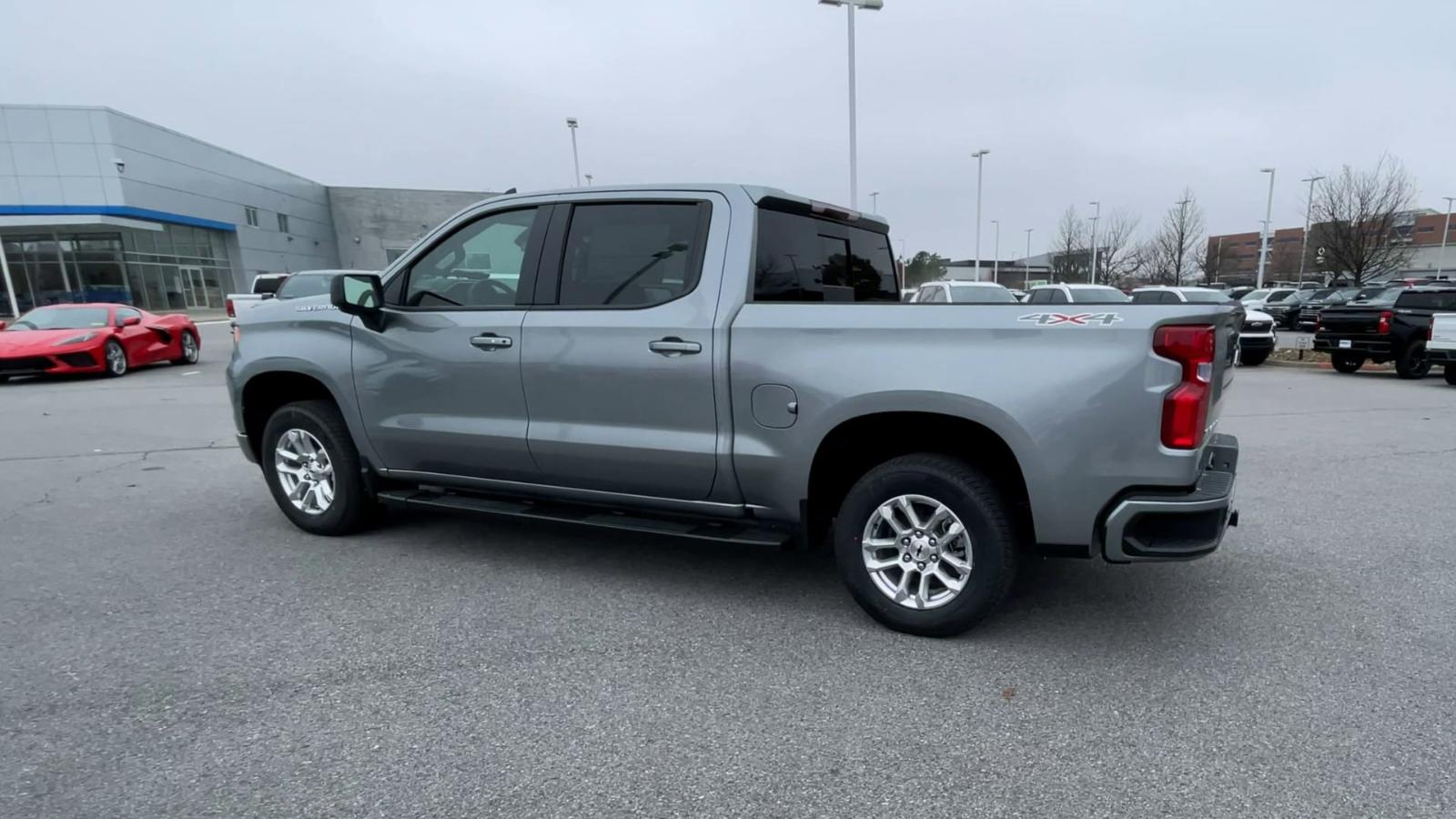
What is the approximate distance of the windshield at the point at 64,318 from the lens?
13.1 metres

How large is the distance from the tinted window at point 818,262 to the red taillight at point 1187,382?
1710mm

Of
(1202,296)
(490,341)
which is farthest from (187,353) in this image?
(1202,296)

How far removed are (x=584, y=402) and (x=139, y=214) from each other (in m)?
40.1

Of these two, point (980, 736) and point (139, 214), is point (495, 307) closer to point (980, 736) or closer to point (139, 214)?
point (980, 736)

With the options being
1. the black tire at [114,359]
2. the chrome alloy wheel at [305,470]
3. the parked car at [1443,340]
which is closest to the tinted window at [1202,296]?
the parked car at [1443,340]

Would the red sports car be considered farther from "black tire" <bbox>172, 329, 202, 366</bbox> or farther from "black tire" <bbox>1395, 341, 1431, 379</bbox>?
"black tire" <bbox>1395, 341, 1431, 379</bbox>

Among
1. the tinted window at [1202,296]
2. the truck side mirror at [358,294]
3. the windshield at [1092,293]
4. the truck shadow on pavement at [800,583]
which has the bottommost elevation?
the truck shadow on pavement at [800,583]

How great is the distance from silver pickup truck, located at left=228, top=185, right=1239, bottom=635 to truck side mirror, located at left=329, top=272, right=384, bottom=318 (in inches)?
0.6

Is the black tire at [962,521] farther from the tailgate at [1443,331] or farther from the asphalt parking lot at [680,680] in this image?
the tailgate at [1443,331]

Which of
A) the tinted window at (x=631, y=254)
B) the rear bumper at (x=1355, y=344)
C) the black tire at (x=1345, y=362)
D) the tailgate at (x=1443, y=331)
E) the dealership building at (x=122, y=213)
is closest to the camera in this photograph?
the tinted window at (x=631, y=254)

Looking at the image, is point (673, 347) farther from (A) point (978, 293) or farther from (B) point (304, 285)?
(B) point (304, 285)

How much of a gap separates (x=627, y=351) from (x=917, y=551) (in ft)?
5.30

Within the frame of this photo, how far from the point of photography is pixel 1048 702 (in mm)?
2916

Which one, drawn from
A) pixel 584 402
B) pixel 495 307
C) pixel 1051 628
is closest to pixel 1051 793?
pixel 1051 628
